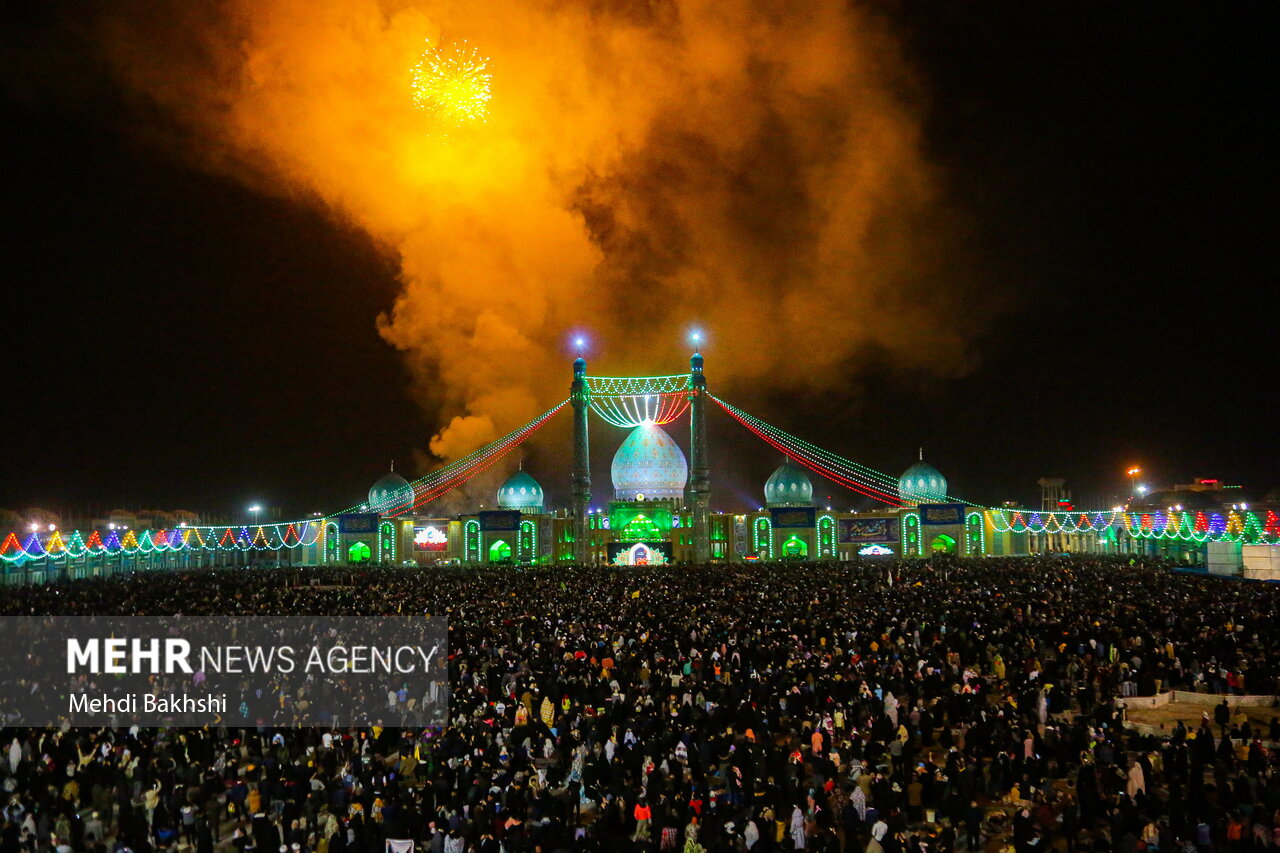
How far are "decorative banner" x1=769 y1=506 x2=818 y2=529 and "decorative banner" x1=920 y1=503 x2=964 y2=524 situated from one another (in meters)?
6.12

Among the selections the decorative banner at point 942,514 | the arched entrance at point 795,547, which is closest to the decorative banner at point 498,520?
the arched entrance at point 795,547

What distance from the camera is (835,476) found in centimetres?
6366

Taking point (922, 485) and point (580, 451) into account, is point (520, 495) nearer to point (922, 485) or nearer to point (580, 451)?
point (580, 451)

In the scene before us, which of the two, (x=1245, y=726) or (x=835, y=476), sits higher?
(x=835, y=476)

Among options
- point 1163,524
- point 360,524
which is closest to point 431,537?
point 360,524

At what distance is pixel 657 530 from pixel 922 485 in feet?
58.5

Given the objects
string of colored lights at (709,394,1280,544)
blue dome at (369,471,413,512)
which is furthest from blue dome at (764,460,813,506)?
blue dome at (369,471,413,512)

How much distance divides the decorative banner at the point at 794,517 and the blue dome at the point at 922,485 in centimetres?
902

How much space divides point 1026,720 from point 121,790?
35.7ft

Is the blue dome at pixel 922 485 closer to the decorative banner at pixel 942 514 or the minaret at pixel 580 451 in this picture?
the decorative banner at pixel 942 514

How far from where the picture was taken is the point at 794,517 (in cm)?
5744

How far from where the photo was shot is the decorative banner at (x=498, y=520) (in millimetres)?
57938

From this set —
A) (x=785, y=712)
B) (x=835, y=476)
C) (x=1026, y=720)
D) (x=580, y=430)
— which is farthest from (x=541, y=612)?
(x=835, y=476)

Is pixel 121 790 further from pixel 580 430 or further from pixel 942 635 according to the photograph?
pixel 580 430
